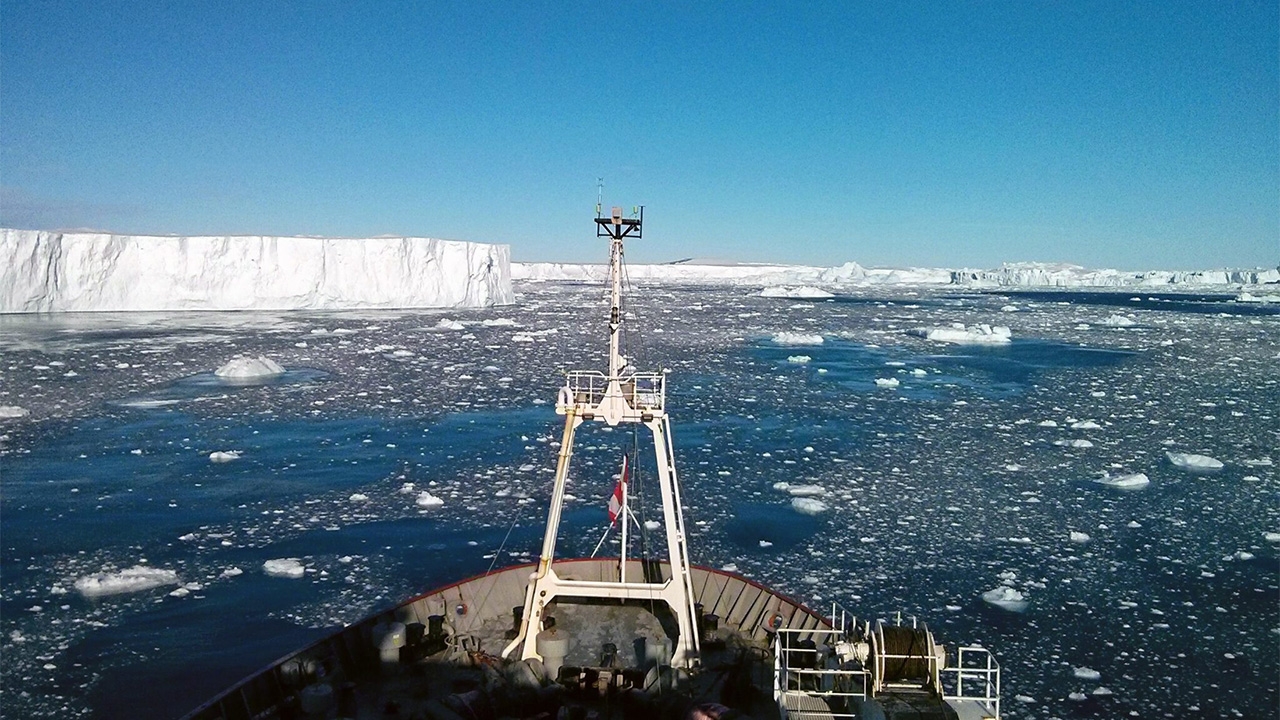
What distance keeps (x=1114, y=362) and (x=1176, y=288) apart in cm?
9775

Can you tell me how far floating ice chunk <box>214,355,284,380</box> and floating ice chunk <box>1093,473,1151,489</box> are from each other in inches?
932

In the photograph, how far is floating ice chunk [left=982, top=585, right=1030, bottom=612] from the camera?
402 inches

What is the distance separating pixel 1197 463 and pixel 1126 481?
235cm

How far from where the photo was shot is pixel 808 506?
13898mm

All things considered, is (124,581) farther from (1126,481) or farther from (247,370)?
(247,370)

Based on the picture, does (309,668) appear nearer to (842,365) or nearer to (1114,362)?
(842,365)

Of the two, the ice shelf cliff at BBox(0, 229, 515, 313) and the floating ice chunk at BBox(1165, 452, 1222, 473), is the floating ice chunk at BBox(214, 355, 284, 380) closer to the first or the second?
the floating ice chunk at BBox(1165, 452, 1222, 473)

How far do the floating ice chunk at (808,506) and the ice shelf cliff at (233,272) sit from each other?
4399cm

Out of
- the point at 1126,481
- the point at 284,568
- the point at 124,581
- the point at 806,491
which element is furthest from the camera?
the point at 1126,481

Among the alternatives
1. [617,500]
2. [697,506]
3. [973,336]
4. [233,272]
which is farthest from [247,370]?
[973,336]

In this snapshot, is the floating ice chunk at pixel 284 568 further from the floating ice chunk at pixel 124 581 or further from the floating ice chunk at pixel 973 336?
the floating ice chunk at pixel 973 336

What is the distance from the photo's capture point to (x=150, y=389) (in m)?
24.0

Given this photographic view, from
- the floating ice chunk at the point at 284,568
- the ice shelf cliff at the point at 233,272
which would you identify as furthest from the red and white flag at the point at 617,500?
the ice shelf cliff at the point at 233,272

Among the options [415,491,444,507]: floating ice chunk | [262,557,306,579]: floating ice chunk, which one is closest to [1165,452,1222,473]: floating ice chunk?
[415,491,444,507]: floating ice chunk
